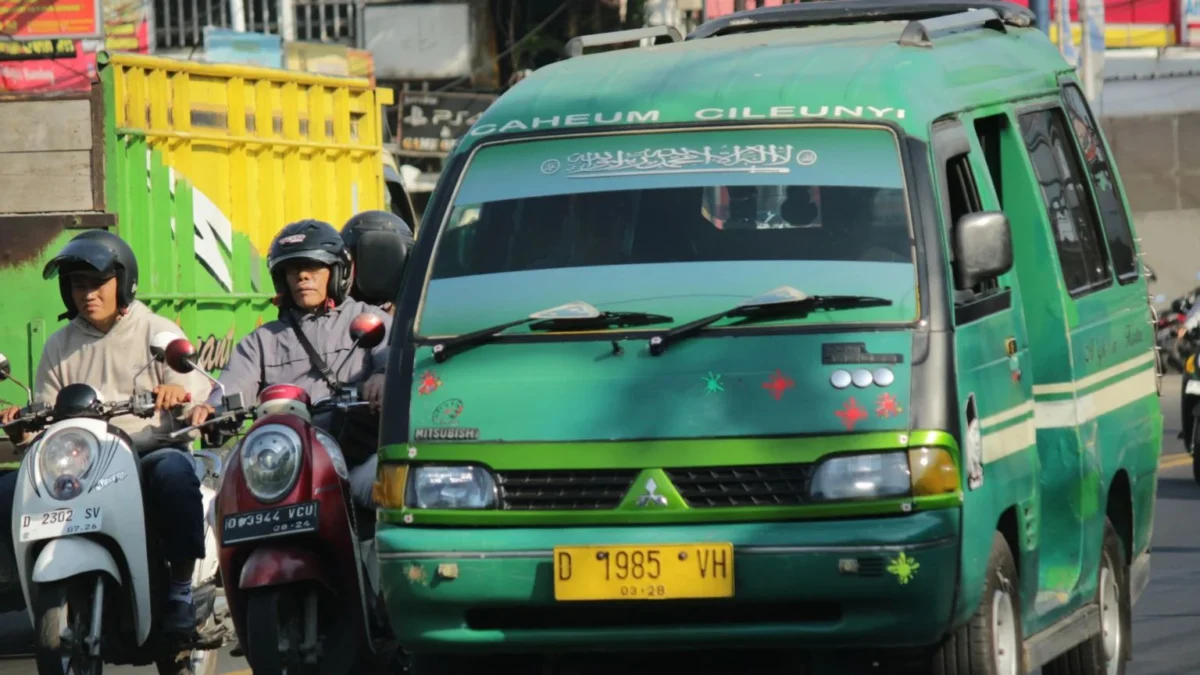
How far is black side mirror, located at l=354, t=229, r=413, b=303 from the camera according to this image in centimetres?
735

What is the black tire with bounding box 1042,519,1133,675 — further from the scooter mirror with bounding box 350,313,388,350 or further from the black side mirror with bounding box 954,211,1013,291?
the scooter mirror with bounding box 350,313,388,350

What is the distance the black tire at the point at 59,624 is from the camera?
7730mm

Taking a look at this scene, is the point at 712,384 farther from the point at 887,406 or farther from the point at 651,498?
the point at 887,406

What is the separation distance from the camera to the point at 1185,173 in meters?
37.2

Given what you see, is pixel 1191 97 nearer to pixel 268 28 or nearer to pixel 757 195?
pixel 268 28

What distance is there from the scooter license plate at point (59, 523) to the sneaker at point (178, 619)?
1.62ft

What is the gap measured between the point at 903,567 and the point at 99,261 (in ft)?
11.6

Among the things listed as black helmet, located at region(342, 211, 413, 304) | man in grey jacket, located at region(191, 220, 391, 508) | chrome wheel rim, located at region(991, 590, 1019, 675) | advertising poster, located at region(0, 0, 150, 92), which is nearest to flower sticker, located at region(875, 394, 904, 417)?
chrome wheel rim, located at region(991, 590, 1019, 675)

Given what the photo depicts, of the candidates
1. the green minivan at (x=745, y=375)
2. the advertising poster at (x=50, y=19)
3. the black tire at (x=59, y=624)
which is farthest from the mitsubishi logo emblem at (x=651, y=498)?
the advertising poster at (x=50, y=19)

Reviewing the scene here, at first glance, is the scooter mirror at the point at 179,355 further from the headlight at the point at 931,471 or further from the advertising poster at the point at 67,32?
the advertising poster at the point at 67,32

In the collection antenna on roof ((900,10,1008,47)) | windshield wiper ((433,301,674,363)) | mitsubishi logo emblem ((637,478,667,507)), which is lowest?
mitsubishi logo emblem ((637,478,667,507))

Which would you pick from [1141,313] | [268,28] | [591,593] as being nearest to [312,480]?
[591,593]

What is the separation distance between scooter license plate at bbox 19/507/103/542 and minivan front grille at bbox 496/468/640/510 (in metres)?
2.06

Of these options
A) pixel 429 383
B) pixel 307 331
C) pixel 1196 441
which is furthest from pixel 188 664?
pixel 1196 441
